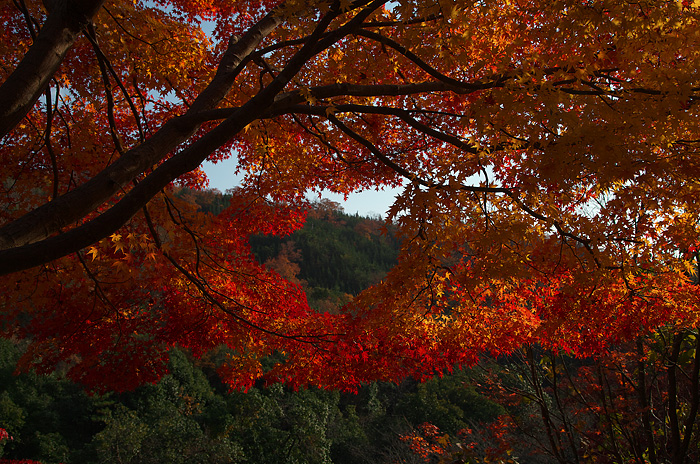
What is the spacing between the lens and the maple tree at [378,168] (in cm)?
230

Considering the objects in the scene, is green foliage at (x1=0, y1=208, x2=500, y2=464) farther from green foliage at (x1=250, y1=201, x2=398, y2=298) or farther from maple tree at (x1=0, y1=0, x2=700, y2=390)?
green foliage at (x1=250, y1=201, x2=398, y2=298)

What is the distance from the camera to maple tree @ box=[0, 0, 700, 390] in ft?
7.54

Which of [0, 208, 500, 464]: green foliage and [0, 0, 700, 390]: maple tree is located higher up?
[0, 0, 700, 390]: maple tree

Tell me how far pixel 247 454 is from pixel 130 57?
1214 cm

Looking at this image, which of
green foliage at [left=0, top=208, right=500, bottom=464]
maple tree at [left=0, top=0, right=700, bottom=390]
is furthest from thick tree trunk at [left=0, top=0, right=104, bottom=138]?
green foliage at [left=0, top=208, right=500, bottom=464]

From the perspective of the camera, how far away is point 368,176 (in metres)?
5.57

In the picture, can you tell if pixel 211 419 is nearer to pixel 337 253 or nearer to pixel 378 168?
pixel 378 168

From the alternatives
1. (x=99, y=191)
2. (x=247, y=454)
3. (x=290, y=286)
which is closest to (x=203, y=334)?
(x=290, y=286)

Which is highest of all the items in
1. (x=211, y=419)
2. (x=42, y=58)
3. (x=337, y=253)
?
(x=337, y=253)

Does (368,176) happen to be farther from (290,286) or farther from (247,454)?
(247,454)

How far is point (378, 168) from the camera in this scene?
514cm

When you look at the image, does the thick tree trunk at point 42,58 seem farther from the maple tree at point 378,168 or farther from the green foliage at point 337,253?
the green foliage at point 337,253

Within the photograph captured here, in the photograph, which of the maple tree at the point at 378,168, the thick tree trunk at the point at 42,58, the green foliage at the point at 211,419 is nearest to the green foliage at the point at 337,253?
the green foliage at the point at 211,419

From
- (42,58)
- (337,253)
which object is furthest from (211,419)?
(337,253)
